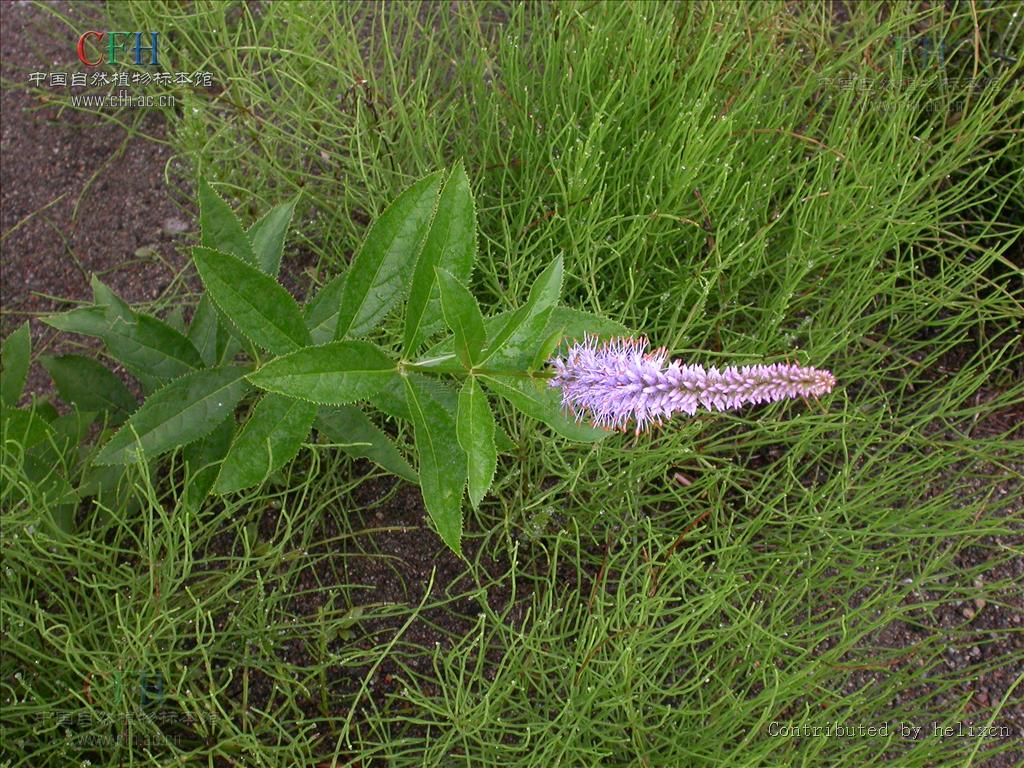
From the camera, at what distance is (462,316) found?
4.54 ft

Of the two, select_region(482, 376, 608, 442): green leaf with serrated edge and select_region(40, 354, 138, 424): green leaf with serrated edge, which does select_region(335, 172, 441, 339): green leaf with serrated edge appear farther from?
select_region(40, 354, 138, 424): green leaf with serrated edge

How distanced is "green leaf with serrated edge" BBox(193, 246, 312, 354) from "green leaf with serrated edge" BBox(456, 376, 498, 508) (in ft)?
1.33

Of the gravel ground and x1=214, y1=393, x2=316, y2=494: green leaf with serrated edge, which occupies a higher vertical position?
x1=214, y1=393, x2=316, y2=494: green leaf with serrated edge

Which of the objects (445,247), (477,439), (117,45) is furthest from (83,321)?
(117,45)

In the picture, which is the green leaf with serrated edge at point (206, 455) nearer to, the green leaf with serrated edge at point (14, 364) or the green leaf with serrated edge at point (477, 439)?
the green leaf with serrated edge at point (14, 364)

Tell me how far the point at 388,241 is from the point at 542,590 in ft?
3.05

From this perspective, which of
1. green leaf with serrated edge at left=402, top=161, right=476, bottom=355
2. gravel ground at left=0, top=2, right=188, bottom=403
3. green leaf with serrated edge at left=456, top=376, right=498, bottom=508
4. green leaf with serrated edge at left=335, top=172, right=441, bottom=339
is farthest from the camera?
gravel ground at left=0, top=2, right=188, bottom=403

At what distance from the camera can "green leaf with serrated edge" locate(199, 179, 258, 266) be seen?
1.71 m

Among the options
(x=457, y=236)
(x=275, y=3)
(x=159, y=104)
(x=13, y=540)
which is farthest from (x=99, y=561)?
(x=275, y=3)

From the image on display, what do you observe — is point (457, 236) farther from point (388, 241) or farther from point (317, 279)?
point (317, 279)

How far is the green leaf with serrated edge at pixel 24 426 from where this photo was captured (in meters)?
1.77

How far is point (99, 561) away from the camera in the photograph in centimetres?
198

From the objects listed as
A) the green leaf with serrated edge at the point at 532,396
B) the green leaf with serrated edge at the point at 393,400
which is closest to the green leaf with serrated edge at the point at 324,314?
the green leaf with serrated edge at the point at 393,400

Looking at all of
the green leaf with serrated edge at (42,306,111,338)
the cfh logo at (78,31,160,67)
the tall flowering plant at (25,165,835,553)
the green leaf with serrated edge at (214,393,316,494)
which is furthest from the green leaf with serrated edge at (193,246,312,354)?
the cfh logo at (78,31,160,67)
